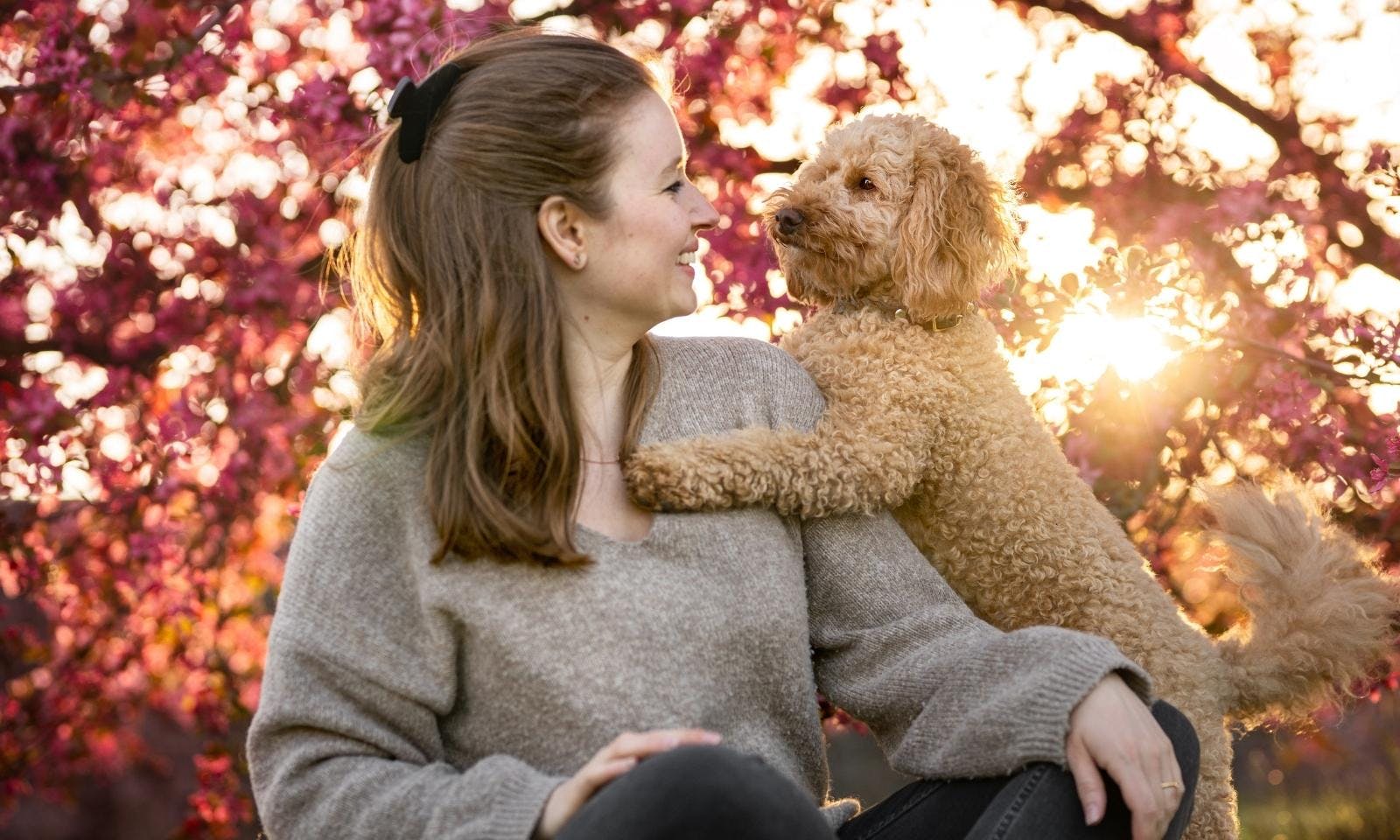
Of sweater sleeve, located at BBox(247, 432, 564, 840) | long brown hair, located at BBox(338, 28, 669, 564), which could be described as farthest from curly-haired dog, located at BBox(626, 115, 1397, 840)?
sweater sleeve, located at BBox(247, 432, 564, 840)

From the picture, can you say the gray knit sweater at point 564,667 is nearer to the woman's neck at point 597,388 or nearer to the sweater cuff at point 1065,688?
the sweater cuff at point 1065,688

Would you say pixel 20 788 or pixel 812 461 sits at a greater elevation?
pixel 812 461

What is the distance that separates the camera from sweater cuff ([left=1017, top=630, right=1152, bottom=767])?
6.46 ft

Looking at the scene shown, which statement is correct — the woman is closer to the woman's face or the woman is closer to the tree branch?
the woman's face

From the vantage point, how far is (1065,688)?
6.55ft

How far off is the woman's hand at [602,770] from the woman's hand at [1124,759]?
55cm

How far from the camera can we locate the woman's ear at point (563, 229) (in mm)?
2336

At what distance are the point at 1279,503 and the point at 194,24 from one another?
10.6 ft

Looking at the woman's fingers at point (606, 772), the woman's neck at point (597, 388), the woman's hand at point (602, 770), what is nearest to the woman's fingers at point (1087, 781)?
the woman's hand at point (602, 770)

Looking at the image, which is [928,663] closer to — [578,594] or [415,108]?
[578,594]

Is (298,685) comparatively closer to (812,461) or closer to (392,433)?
(392,433)

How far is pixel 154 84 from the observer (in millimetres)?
3957

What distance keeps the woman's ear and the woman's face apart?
0.05ft

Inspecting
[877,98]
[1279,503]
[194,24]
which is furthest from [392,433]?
[194,24]
